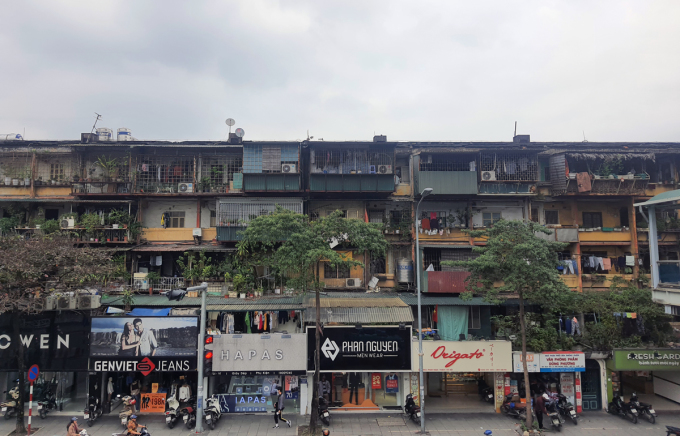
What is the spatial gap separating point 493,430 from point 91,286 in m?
21.8

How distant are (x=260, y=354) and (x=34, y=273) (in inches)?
431

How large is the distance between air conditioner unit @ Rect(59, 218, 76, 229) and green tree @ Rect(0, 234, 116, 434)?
3.87 m

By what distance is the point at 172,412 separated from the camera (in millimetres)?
16875

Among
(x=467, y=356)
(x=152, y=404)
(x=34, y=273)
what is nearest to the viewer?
(x=34, y=273)

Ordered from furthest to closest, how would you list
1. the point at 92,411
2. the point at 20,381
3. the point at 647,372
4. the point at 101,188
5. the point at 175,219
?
1. the point at 175,219
2. the point at 101,188
3. the point at 647,372
4. the point at 92,411
5. the point at 20,381

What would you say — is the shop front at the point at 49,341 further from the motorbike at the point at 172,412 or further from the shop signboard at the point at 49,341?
the motorbike at the point at 172,412

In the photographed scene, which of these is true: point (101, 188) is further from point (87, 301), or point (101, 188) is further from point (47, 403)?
point (47, 403)

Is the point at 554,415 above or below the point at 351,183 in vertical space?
below

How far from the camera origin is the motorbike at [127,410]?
1675 cm

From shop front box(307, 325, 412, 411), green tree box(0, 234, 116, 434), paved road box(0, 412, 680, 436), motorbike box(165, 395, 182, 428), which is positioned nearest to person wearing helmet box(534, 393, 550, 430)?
paved road box(0, 412, 680, 436)

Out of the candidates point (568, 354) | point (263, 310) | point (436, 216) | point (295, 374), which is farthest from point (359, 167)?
point (568, 354)

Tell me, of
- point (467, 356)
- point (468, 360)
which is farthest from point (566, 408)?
point (467, 356)

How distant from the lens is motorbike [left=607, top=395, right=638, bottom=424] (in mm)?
17359

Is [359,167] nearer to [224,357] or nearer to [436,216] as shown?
[436,216]
